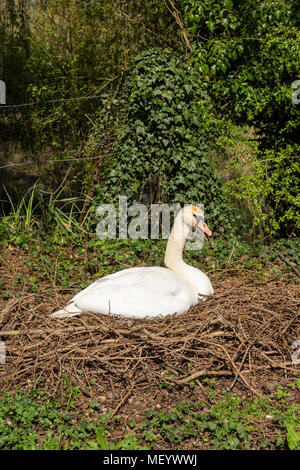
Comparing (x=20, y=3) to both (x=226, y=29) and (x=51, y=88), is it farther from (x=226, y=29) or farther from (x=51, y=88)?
(x=226, y=29)

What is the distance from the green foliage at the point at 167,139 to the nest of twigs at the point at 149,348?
2.84 meters

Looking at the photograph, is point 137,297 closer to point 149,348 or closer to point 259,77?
point 149,348

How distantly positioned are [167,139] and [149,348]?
3698mm

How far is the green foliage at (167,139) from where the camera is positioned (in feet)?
22.9

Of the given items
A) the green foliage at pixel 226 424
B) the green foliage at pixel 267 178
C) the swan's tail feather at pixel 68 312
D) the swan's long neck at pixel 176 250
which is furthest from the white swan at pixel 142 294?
the green foliage at pixel 267 178

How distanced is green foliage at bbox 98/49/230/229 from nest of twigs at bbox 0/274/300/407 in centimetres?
284

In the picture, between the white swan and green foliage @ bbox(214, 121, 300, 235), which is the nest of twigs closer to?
the white swan

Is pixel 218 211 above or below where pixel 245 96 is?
below

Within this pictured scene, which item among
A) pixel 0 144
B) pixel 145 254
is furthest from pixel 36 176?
pixel 145 254

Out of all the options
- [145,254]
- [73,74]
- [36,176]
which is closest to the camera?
[145,254]

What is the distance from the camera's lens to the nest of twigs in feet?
13.0

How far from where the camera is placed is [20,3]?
354 inches

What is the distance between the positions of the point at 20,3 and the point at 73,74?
1.77 m

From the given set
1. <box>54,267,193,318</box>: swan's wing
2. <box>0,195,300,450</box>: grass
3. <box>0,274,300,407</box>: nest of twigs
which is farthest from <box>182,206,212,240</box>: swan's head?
<box>0,195,300,450</box>: grass
